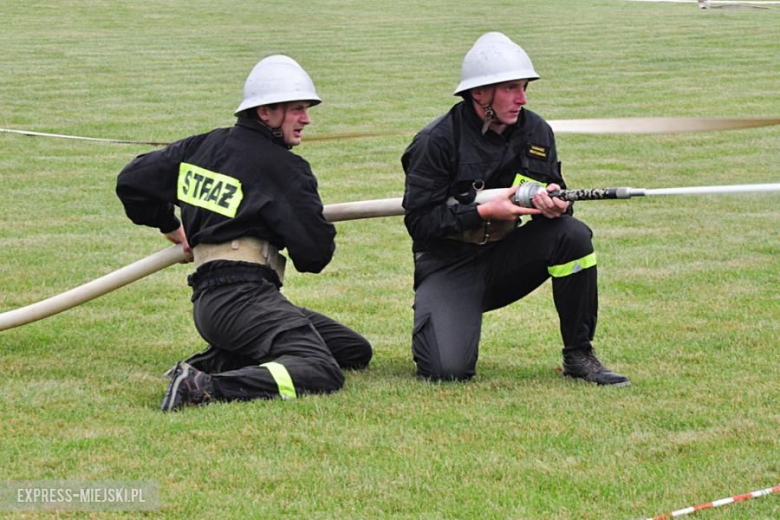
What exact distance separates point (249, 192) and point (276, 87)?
49 cm

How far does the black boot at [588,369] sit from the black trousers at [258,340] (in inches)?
42.1

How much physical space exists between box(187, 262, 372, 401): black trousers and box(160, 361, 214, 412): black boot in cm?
12

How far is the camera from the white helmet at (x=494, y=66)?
6.02m

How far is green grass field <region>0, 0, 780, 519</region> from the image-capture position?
14.6 feet

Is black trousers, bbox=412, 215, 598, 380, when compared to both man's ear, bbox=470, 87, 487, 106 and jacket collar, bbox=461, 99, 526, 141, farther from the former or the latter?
man's ear, bbox=470, 87, 487, 106

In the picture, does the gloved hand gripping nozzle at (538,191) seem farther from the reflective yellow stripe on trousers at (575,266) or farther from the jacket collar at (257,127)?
the jacket collar at (257,127)

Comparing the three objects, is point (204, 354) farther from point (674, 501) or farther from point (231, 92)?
point (231, 92)

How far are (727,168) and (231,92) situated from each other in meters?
8.05

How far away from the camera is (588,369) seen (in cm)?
597

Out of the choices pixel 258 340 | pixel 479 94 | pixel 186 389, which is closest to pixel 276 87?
pixel 479 94

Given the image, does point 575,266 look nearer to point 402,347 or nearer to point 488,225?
point 488,225

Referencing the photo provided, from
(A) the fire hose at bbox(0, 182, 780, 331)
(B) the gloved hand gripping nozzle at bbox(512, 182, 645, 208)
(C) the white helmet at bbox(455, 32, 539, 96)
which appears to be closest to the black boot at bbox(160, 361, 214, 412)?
(A) the fire hose at bbox(0, 182, 780, 331)

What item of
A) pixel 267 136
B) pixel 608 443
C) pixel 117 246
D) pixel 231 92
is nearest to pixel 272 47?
pixel 231 92

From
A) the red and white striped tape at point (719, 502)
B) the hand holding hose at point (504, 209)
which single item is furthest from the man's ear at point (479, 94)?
the red and white striped tape at point (719, 502)
